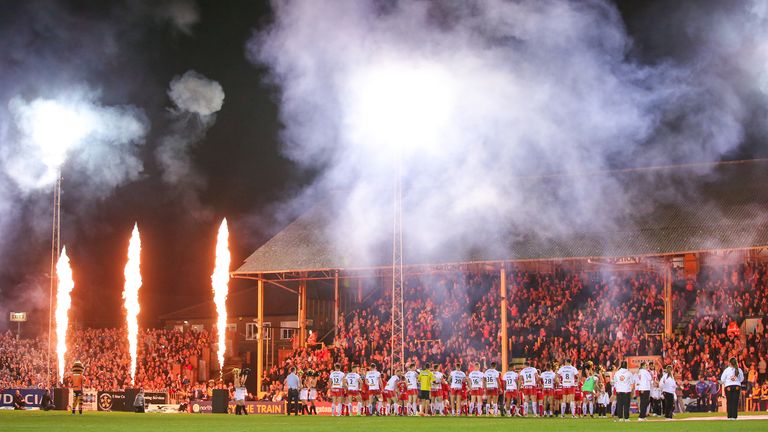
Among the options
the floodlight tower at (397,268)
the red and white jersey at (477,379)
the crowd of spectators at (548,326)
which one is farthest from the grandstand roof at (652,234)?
the red and white jersey at (477,379)

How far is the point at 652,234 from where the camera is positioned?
36906 millimetres

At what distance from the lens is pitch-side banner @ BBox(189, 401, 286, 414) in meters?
35.2

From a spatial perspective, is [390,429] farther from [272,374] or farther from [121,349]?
[121,349]

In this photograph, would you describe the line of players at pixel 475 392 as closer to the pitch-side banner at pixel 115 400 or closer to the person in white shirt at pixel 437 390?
the person in white shirt at pixel 437 390

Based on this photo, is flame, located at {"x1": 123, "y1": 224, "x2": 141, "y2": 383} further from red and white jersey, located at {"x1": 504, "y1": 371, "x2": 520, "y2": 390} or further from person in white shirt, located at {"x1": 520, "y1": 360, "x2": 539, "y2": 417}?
person in white shirt, located at {"x1": 520, "y1": 360, "x2": 539, "y2": 417}

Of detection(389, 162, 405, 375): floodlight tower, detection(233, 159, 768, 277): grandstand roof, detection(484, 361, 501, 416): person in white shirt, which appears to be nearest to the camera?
detection(484, 361, 501, 416): person in white shirt

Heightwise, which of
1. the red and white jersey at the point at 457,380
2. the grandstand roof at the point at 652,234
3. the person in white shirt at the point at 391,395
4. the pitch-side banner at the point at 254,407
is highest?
the grandstand roof at the point at 652,234

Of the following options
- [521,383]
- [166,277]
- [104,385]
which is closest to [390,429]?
[521,383]

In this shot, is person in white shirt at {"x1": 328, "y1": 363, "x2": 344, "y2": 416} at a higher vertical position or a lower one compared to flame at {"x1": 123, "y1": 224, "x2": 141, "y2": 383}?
lower

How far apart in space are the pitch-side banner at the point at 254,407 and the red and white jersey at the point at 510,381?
867cm

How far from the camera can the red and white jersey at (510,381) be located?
99.7 feet

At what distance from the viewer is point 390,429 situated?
2055 centimetres

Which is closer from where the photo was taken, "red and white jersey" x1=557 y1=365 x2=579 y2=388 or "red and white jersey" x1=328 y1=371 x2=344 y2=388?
"red and white jersey" x1=557 y1=365 x2=579 y2=388

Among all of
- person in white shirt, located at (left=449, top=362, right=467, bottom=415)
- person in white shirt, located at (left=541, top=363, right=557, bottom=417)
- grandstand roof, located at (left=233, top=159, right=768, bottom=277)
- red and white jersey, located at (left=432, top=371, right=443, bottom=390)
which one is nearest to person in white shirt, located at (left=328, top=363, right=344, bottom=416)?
red and white jersey, located at (left=432, top=371, right=443, bottom=390)
